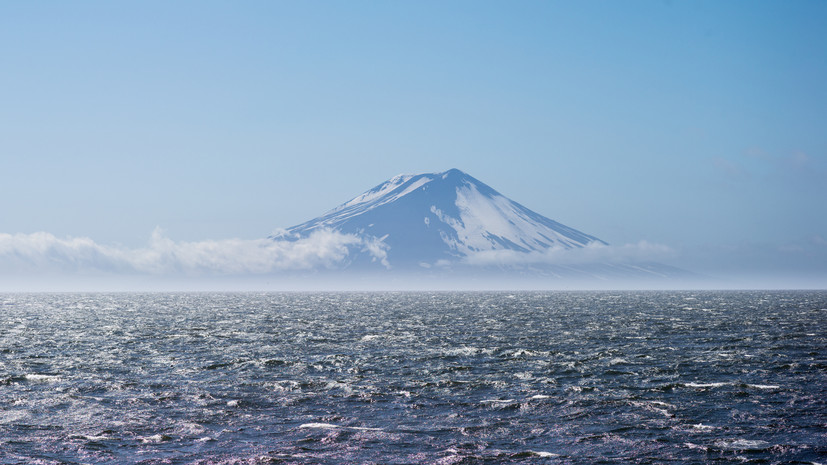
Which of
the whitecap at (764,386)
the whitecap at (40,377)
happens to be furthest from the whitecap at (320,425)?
the whitecap at (764,386)

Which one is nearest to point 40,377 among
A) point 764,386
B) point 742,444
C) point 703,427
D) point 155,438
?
point 155,438

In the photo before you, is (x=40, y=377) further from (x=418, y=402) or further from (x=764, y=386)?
(x=764, y=386)

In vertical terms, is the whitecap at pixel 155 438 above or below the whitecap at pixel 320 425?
below

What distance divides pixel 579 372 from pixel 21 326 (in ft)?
217

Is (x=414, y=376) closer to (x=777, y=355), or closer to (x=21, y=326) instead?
(x=777, y=355)

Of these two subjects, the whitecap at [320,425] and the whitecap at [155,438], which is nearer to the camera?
the whitecap at [155,438]

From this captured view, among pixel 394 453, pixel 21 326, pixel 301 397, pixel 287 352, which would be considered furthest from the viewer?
pixel 21 326

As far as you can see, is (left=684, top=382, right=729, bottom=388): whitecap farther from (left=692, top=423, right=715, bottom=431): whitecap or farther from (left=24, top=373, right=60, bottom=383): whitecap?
(left=24, top=373, right=60, bottom=383): whitecap

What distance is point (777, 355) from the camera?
4481cm

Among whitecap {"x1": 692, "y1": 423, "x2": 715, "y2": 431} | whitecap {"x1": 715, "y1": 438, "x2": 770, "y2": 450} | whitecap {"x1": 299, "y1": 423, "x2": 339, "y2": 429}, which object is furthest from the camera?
whitecap {"x1": 299, "y1": 423, "x2": 339, "y2": 429}

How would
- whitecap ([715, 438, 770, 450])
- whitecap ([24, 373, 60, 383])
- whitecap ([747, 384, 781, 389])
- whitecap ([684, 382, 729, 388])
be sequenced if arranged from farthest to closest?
whitecap ([24, 373, 60, 383])
whitecap ([684, 382, 729, 388])
whitecap ([747, 384, 781, 389])
whitecap ([715, 438, 770, 450])

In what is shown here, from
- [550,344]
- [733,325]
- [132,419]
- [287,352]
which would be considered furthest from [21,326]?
[733,325]

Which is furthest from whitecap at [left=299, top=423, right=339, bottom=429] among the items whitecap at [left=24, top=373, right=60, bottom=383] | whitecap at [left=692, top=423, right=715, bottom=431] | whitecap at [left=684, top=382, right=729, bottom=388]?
whitecap at [left=24, top=373, right=60, bottom=383]

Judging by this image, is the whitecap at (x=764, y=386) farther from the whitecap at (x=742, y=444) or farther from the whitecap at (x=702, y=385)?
the whitecap at (x=742, y=444)
